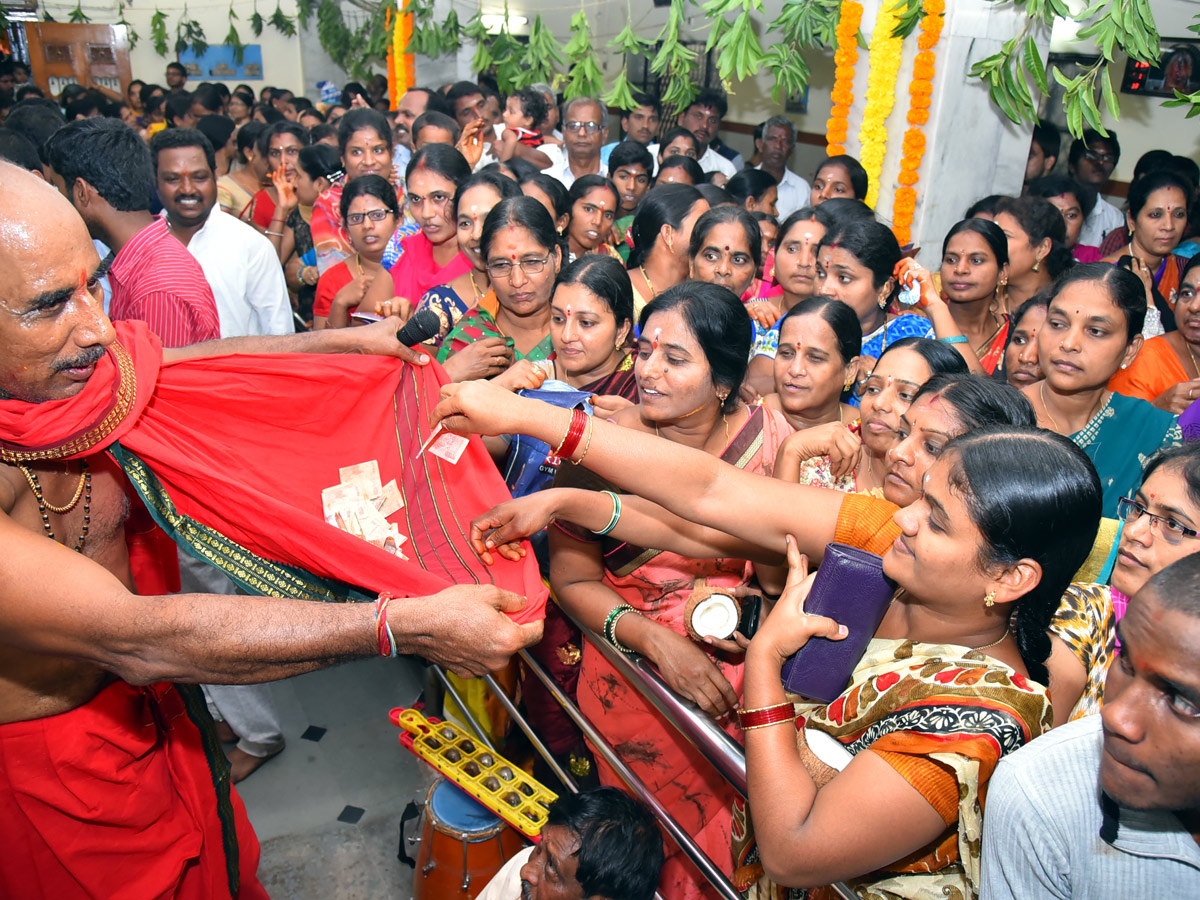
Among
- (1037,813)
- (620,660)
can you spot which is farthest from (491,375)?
(1037,813)

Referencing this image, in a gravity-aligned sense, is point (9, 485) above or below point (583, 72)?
below

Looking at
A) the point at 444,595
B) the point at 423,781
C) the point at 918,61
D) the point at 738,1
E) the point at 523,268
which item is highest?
the point at 738,1

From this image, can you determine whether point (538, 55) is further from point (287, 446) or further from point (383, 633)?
point (383, 633)

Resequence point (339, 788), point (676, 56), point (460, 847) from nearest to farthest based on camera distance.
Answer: point (460, 847) → point (339, 788) → point (676, 56)

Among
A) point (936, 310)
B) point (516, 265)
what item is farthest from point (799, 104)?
point (516, 265)

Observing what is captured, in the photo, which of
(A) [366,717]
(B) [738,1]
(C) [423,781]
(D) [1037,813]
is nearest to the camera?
(D) [1037,813]

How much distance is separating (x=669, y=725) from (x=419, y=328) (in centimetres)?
134

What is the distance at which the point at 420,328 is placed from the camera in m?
2.46

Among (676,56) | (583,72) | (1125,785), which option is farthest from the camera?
(583,72)

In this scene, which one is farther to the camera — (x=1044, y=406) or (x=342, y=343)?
(x=1044, y=406)

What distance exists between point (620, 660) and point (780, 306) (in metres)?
2.48

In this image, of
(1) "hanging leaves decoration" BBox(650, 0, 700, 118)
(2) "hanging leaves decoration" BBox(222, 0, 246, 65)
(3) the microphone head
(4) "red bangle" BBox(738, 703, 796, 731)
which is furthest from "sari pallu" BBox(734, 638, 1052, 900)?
(2) "hanging leaves decoration" BBox(222, 0, 246, 65)

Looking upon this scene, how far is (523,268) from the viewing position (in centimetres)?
350

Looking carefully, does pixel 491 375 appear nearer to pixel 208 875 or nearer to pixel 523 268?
pixel 523 268
